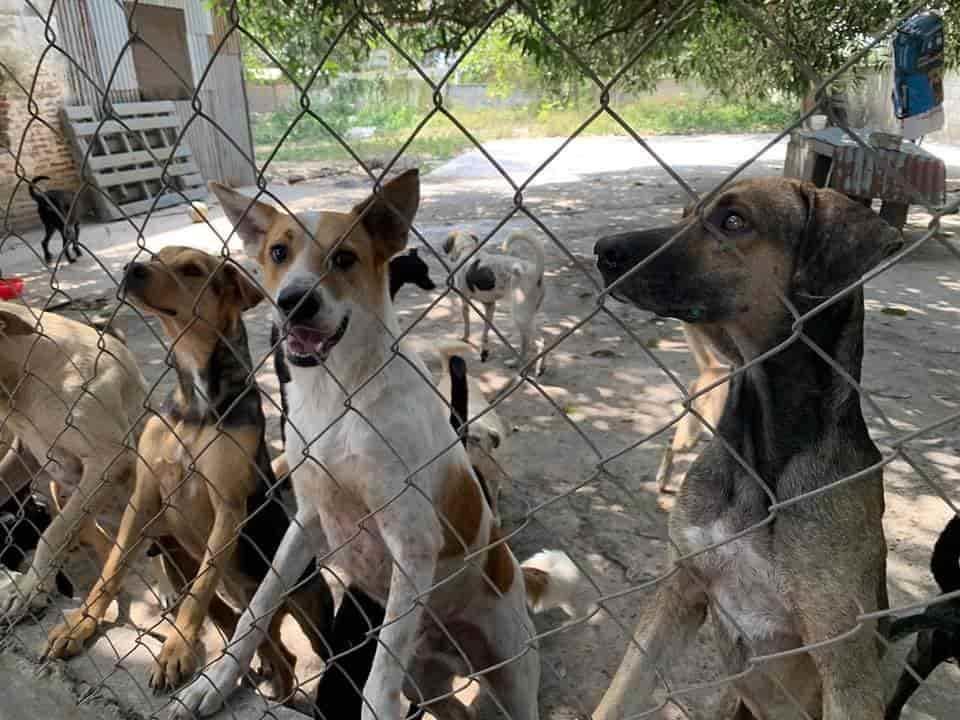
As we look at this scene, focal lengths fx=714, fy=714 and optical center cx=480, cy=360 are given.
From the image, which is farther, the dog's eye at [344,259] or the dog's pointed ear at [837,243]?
the dog's eye at [344,259]

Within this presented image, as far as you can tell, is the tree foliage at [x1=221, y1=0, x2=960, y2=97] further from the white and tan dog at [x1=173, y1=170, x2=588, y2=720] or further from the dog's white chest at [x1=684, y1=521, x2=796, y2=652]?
the dog's white chest at [x1=684, y1=521, x2=796, y2=652]

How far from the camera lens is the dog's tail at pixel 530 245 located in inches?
245

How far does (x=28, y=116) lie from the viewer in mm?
11984

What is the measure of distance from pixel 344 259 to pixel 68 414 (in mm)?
1534

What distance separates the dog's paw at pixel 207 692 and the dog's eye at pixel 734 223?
5.71ft

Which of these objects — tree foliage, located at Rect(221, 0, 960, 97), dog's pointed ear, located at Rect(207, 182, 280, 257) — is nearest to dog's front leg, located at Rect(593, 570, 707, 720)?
dog's pointed ear, located at Rect(207, 182, 280, 257)

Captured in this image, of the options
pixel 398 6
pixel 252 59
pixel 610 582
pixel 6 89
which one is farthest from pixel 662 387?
pixel 252 59

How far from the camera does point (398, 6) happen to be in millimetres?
4543

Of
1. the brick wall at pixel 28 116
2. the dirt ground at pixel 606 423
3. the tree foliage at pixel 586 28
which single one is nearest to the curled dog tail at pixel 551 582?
the dirt ground at pixel 606 423

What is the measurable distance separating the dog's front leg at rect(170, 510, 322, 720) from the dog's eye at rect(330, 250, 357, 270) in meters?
0.78

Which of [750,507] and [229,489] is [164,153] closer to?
[229,489]

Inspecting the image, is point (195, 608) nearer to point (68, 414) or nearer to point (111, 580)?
point (111, 580)

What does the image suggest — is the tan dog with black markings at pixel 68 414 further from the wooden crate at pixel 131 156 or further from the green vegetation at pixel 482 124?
the green vegetation at pixel 482 124

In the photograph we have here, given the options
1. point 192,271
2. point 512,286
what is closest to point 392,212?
point 192,271
